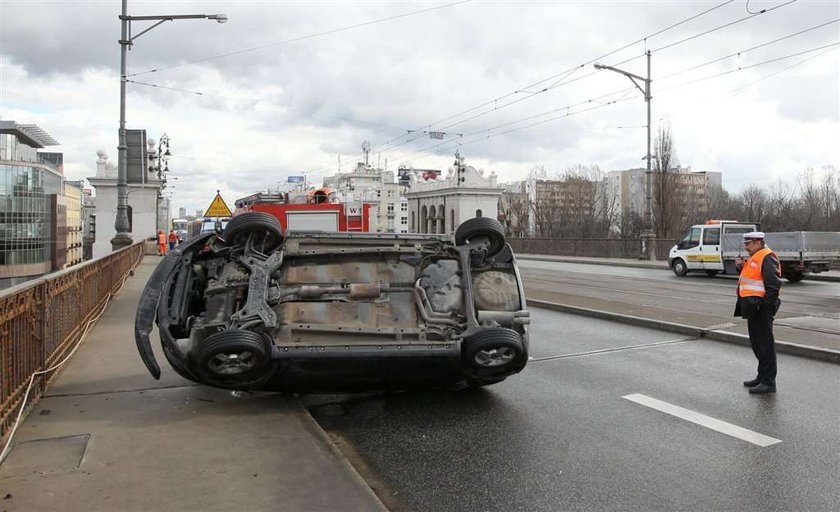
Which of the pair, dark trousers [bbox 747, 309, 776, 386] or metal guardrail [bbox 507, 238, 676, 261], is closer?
dark trousers [bbox 747, 309, 776, 386]

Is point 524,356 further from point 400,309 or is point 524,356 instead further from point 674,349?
point 674,349

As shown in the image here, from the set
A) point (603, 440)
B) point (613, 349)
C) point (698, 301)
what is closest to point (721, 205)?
point (698, 301)

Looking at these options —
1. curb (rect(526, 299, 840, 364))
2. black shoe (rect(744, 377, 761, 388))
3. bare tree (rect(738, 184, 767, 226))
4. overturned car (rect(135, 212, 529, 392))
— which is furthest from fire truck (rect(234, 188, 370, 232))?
bare tree (rect(738, 184, 767, 226))

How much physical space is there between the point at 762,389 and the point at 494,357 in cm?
309

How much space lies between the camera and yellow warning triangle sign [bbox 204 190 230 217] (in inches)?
853

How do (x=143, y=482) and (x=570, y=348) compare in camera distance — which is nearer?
(x=143, y=482)

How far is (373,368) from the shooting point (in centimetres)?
523

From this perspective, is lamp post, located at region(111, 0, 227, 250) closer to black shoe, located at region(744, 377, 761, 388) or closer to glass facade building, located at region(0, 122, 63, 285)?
black shoe, located at region(744, 377, 761, 388)

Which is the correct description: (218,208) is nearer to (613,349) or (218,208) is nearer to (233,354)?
(613,349)

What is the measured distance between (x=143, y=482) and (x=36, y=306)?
9.03 feet

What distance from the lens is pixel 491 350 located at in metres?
5.32

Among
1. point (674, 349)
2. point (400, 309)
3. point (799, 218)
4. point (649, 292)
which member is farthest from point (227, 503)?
point (799, 218)

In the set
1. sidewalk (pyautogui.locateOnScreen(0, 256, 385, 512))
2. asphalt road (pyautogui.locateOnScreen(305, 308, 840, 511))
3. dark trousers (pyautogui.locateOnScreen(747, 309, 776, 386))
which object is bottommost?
asphalt road (pyautogui.locateOnScreen(305, 308, 840, 511))

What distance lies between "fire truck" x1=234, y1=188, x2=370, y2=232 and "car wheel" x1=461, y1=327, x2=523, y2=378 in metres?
12.6
